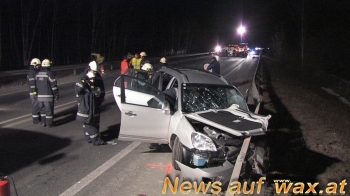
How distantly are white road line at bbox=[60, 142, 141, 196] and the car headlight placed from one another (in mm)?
1675

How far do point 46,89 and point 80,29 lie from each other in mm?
40564

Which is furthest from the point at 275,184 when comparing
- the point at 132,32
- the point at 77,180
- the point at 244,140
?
the point at 132,32

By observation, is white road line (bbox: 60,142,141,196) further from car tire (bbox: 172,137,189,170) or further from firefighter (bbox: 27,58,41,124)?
firefighter (bbox: 27,58,41,124)

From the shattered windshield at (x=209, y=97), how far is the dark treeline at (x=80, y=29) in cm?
2732

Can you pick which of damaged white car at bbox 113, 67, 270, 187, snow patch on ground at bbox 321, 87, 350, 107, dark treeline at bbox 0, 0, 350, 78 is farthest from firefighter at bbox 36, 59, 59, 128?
dark treeline at bbox 0, 0, 350, 78

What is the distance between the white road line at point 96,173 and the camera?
17.1ft

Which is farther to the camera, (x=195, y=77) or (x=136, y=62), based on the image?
(x=136, y=62)

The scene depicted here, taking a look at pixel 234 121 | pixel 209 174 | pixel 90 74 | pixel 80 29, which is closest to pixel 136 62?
pixel 90 74

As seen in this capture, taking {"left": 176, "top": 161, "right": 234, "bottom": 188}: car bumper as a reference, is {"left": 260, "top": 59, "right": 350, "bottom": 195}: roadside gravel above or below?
below

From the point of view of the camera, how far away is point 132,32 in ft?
207

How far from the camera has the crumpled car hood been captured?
17.7 feet

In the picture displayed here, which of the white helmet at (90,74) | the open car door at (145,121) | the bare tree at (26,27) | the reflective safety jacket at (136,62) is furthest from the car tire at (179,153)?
the bare tree at (26,27)

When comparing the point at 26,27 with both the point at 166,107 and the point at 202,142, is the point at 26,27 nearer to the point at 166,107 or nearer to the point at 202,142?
the point at 166,107

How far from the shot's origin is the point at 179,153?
5.62 metres
